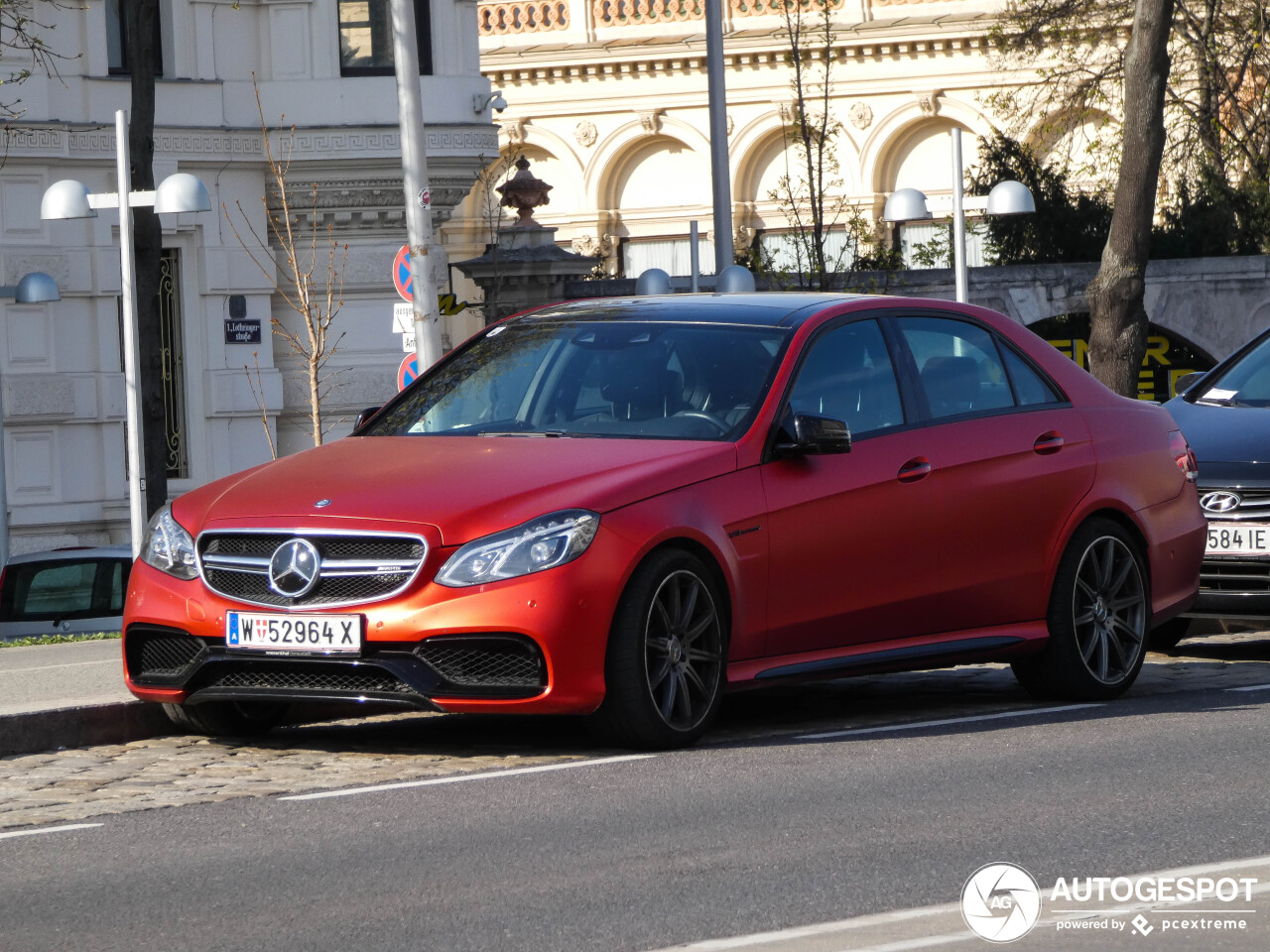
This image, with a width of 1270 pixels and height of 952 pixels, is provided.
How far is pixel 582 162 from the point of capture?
58.8 m

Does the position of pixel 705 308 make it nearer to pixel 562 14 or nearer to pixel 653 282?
pixel 653 282

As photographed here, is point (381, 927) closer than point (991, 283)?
Yes

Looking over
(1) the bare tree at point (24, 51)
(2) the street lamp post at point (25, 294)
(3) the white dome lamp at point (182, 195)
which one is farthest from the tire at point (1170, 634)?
(1) the bare tree at point (24, 51)

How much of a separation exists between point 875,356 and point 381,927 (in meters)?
4.53

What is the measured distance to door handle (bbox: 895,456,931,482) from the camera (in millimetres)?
9461

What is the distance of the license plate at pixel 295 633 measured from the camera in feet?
27.0

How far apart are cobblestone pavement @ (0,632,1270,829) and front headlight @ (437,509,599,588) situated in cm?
72

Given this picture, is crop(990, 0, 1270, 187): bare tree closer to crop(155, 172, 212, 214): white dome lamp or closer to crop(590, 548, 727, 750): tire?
crop(155, 172, 212, 214): white dome lamp

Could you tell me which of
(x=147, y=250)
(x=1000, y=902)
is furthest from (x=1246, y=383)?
(x=147, y=250)

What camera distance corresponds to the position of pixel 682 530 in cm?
850

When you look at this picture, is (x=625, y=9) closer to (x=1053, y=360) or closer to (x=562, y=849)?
(x=1053, y=360)

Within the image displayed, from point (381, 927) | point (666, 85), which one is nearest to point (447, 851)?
point (381, 927)

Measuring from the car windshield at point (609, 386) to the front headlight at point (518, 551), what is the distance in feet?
3.04

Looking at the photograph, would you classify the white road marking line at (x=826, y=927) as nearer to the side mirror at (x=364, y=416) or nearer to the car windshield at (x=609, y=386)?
the car windshield at (x=609, y=386)
